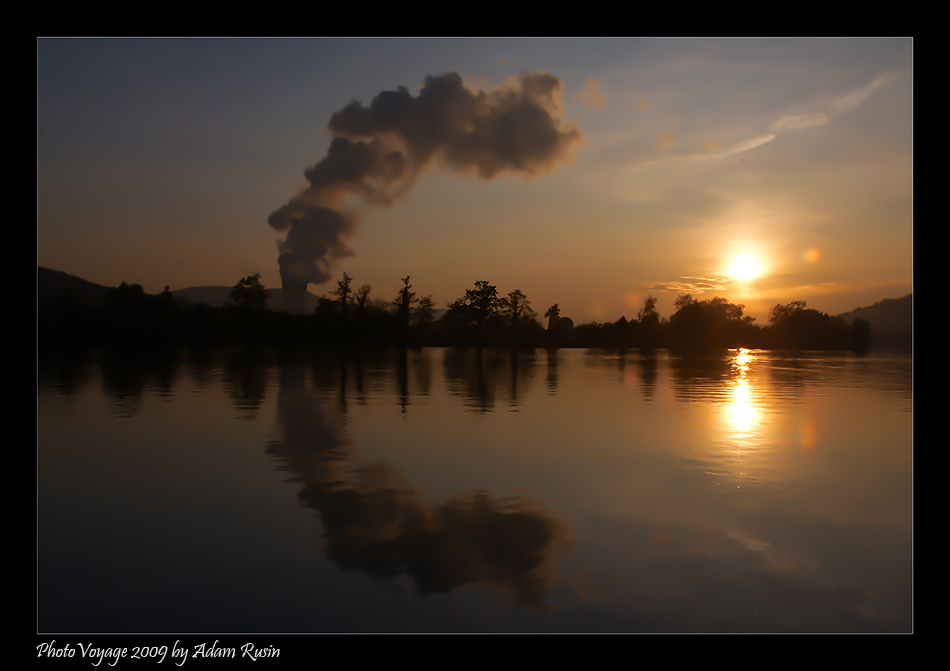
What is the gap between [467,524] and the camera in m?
6.06

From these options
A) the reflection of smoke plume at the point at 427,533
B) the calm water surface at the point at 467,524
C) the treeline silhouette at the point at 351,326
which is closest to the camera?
the calm water surface at the point at 467,524

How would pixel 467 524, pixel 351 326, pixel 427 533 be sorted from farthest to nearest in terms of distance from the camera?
pixel 351 326 → pixel 467 524 → pixel 427 533

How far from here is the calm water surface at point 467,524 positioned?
4590 mm

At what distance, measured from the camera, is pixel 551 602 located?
4.55 m

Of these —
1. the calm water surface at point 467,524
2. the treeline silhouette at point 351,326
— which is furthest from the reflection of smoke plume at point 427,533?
the treeline silhouette at point 351,326

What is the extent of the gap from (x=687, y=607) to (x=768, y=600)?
0.80 metres

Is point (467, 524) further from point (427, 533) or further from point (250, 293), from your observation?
point (250, 293)

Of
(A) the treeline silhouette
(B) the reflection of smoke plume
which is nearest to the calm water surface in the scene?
(B) the reflection of smoke plume

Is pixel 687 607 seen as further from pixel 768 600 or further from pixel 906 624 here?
pixel 906 624

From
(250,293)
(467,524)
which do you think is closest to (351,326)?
(250,293)

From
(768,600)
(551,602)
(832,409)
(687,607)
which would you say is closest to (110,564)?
(551,602)

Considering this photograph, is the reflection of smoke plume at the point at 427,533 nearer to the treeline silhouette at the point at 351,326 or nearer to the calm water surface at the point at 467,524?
the calm water surface at the point at 467,524
